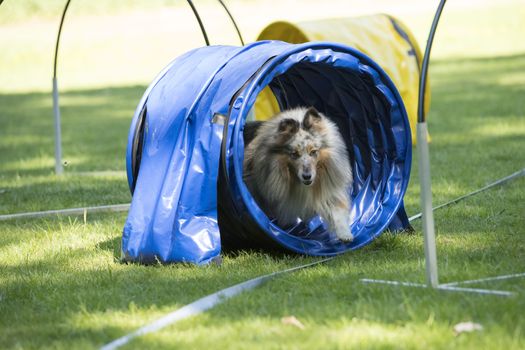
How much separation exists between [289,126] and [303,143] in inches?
6.2

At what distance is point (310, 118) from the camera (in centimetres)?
629

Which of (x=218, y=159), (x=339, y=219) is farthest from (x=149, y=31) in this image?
(x=218, y=159)

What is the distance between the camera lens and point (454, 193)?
789 centimetres

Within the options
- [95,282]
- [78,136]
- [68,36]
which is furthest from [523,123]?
[68,36]

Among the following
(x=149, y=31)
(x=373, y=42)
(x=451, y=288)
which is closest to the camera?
(x=451, y=288)

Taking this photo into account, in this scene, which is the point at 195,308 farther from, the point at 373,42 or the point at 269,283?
the point at 373,42

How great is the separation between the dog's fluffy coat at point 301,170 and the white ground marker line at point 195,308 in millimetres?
1078

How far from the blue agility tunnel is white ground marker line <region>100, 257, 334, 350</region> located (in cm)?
63

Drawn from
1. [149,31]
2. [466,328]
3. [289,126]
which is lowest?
[149,31]

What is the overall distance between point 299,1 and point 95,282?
25.8 m

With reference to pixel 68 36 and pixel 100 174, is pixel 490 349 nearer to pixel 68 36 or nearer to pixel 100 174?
pixel 100 174

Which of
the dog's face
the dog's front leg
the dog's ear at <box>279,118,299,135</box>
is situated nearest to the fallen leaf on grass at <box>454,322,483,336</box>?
the dog's front leg

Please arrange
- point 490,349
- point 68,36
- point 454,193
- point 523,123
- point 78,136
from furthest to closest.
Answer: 1. point 68,36
2. point 78,136
3. point 523,123
4. point 454,193
5. point 490,349

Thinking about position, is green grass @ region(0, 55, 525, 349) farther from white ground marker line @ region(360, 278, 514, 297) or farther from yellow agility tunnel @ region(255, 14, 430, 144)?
yellow agility tunnel @ region(255, 14, 430, 144)
